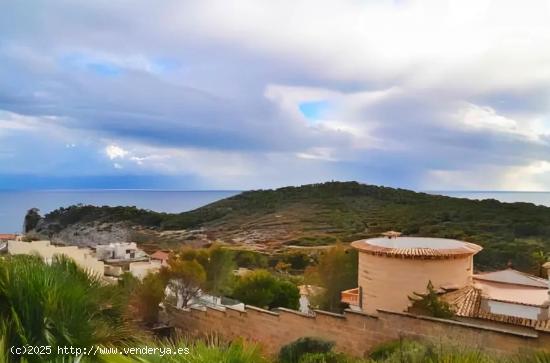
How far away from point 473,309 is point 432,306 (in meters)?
1.01

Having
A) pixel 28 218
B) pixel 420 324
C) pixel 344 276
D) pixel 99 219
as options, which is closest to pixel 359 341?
pixel 420 324

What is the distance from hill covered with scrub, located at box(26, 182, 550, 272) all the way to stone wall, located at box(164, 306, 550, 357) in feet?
74.5

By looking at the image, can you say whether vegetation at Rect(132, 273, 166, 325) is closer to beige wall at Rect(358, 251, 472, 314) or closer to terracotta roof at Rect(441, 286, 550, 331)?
beige wall at Rect(358, 251, 472, 314)

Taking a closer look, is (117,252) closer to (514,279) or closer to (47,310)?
(514,279)

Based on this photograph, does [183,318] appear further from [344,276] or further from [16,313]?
[16,313]

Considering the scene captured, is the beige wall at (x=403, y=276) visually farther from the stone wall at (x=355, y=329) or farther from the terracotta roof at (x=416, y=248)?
the stone wall at (x=355, y=329)

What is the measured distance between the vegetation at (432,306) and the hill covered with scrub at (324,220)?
21.4m

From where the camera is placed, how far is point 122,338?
5094 mm

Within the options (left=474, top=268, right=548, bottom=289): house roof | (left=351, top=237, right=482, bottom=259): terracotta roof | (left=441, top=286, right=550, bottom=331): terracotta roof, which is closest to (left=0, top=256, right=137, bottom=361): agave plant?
(left=441, top=286, right=550, bottom=331): terracotta roof

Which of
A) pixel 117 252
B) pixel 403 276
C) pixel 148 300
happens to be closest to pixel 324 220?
pixel 117 252

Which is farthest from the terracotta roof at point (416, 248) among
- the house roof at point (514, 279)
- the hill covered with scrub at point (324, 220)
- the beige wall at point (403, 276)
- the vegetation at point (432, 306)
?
the hill covered with scrub at point (324, 220)

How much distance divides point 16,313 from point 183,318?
13286 mm

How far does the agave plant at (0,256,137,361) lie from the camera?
4.29 metres

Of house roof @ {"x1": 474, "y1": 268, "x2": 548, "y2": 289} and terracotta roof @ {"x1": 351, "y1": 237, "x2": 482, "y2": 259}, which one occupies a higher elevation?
terracotta roof @ {"x1": 351, "y1": 237, "x2": 482, "y2": 259}
